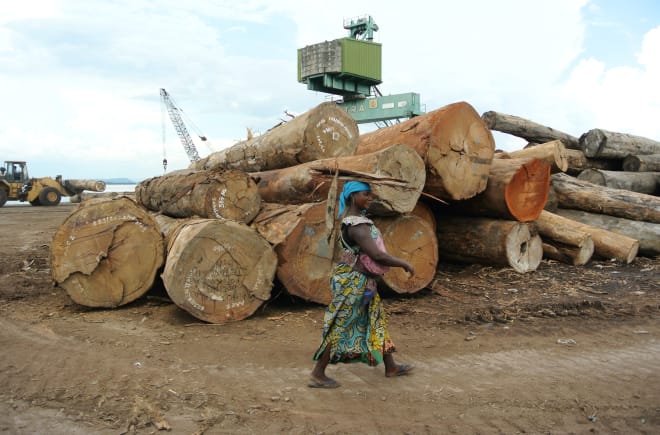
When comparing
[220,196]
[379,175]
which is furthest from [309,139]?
[379,175]

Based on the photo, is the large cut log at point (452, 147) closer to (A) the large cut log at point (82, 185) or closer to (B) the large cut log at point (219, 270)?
(B) the large cut log at point (219, 270)

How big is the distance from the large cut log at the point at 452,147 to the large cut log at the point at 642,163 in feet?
22.1

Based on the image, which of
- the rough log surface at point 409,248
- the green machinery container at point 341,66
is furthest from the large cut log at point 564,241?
the green machinery container at point 341,66

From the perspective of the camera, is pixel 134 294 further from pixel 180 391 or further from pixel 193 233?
pixel 180 391

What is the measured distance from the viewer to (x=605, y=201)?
9.23 meters

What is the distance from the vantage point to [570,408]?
3426 mm

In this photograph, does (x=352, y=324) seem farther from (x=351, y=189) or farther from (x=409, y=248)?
(x=409, y=248)

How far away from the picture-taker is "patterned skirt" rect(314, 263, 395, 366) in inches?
150

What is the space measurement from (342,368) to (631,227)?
696 cm

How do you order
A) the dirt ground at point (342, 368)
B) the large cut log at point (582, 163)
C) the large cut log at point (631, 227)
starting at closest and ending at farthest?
the dirt ground at point (342, 368)
the large cut log at point (631, 227)
the large cut log at point (582, 163)

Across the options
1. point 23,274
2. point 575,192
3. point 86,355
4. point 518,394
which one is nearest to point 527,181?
point 575,192

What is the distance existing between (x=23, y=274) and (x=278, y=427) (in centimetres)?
639

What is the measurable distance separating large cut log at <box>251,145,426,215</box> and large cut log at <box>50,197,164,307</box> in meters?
1.76

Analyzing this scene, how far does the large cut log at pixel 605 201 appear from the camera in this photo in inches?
355
